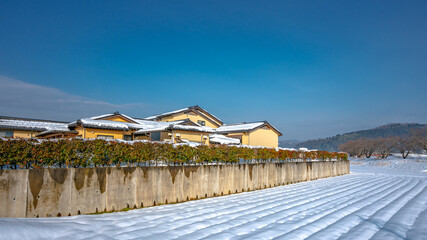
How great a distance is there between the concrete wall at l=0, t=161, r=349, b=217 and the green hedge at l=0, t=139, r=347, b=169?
273 millimetres

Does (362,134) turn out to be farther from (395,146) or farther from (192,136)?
(192,136)

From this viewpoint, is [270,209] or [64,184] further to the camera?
[270,209]

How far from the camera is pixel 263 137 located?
120ft

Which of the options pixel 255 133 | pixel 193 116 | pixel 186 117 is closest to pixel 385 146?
pixel 255 133

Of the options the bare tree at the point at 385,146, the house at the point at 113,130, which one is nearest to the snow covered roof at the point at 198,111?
the house at the point at 113,130

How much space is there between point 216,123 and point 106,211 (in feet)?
109

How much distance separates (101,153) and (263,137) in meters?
30.7

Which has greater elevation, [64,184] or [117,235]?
[64,184]

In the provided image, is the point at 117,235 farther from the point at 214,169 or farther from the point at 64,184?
the point at 214,169

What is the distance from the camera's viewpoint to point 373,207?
7793 millimetres

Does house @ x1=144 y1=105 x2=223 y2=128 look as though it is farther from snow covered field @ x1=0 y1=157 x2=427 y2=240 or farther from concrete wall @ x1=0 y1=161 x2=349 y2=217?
snow covered field @ x1=0 y1=157 x2=427 y2=240

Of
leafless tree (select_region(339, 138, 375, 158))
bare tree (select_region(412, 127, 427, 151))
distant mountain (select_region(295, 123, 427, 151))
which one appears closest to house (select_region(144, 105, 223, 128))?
bare tree (select_region(412, 127, 427, 151))

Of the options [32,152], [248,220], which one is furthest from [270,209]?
[32,152]

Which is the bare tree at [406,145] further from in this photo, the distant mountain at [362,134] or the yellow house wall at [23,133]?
the distant mountain at [362,134]
